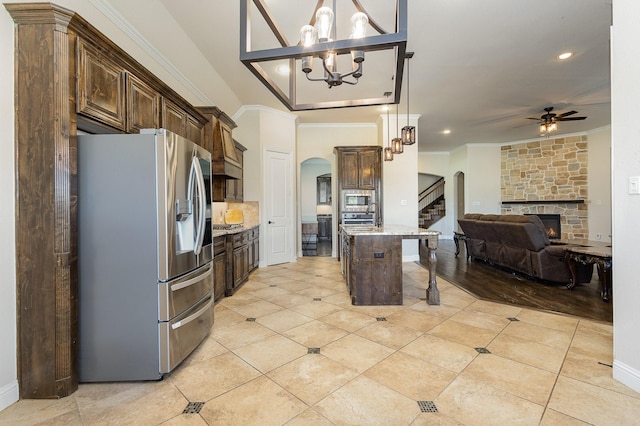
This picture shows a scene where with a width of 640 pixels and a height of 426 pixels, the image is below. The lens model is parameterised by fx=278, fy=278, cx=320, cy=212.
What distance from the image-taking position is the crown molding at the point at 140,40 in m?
2.38

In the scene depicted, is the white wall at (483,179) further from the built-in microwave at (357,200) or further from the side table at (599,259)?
the side table at (599,259)

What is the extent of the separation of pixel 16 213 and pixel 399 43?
8.11 ft

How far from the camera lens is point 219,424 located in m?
1.52

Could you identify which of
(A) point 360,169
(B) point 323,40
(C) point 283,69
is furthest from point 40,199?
(A) point 360,169

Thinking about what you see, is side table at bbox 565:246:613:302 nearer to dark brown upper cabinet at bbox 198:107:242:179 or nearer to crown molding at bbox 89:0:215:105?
dark brown upper cabinet at bbox 198:107:242:179

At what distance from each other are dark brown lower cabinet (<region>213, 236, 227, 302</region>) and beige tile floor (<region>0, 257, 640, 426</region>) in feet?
1.39

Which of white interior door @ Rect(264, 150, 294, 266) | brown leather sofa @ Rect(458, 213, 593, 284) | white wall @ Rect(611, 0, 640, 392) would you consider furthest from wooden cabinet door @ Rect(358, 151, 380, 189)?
white wall @ Rect(611, 0, 640, 392)

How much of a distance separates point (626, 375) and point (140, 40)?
4857mm

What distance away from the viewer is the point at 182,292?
2.07 m

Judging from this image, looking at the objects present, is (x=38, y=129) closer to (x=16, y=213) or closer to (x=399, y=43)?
(x=16, y=213)

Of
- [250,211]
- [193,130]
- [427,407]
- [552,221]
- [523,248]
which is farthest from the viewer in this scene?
[552,221]

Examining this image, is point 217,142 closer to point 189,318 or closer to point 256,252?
point 256,252

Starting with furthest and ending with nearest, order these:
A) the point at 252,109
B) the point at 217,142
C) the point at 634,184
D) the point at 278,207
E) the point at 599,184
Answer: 1. the point at 599,184
2. the point at 278,207
3. the point at 252,109
4. the point at 217,142
5. the point at 634,184

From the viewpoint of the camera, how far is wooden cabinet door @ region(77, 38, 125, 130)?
1834mm
